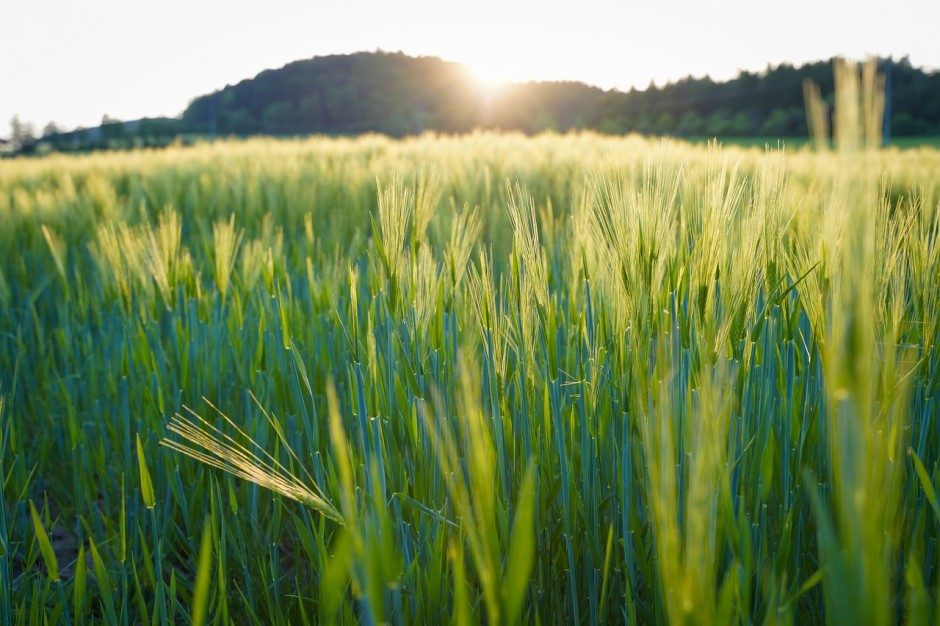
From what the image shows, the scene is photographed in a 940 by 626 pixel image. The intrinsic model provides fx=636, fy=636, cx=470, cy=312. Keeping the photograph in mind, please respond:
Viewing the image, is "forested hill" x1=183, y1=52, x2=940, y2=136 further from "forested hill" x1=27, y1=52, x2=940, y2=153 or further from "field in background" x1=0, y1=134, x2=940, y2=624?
"field in background" x1=0, y1=134, x2=940, y2=624

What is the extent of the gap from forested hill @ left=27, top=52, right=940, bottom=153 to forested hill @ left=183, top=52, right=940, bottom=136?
0.06 metres

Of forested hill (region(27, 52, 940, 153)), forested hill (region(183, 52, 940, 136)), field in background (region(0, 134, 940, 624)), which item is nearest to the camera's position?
field in background (region(0, 134, 940, 624))

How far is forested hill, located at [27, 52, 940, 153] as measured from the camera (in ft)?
103

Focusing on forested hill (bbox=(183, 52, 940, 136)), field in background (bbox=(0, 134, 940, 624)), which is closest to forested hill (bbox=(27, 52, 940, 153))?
forested hill (bbox=(183, 52, 940, 136))

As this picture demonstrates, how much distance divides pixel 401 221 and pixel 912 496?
31.2 inches

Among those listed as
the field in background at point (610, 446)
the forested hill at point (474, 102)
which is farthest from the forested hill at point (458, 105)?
the field in background at point (610, 446)

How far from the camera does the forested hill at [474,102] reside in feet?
107

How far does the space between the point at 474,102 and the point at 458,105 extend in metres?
1.13

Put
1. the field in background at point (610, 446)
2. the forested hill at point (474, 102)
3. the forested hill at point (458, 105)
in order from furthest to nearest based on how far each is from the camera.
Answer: the forested hill at point (474, 102) < the forested hill at point (458, 105) < the field in background at point (610, 446)

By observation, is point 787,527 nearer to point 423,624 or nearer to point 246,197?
point 423,624

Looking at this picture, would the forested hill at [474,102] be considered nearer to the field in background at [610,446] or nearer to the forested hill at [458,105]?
the forested hill at [458,105]

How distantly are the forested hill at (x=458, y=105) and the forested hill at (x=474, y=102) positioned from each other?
0.06 m

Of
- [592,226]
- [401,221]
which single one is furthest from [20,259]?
[592,226]

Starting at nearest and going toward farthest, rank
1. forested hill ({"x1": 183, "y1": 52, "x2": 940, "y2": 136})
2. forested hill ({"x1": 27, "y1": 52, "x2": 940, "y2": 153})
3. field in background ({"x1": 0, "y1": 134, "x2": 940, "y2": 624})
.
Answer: field in background ({"x1": 0, "y1": 134, "x2": 940, "y2": 624})
forested hill ({"x1": 27, "y1": 52, "x2": 940, "y2": 153})
forested hill ({"x1": 183, "y1": 52, "x2": 940, "y2": 136})
